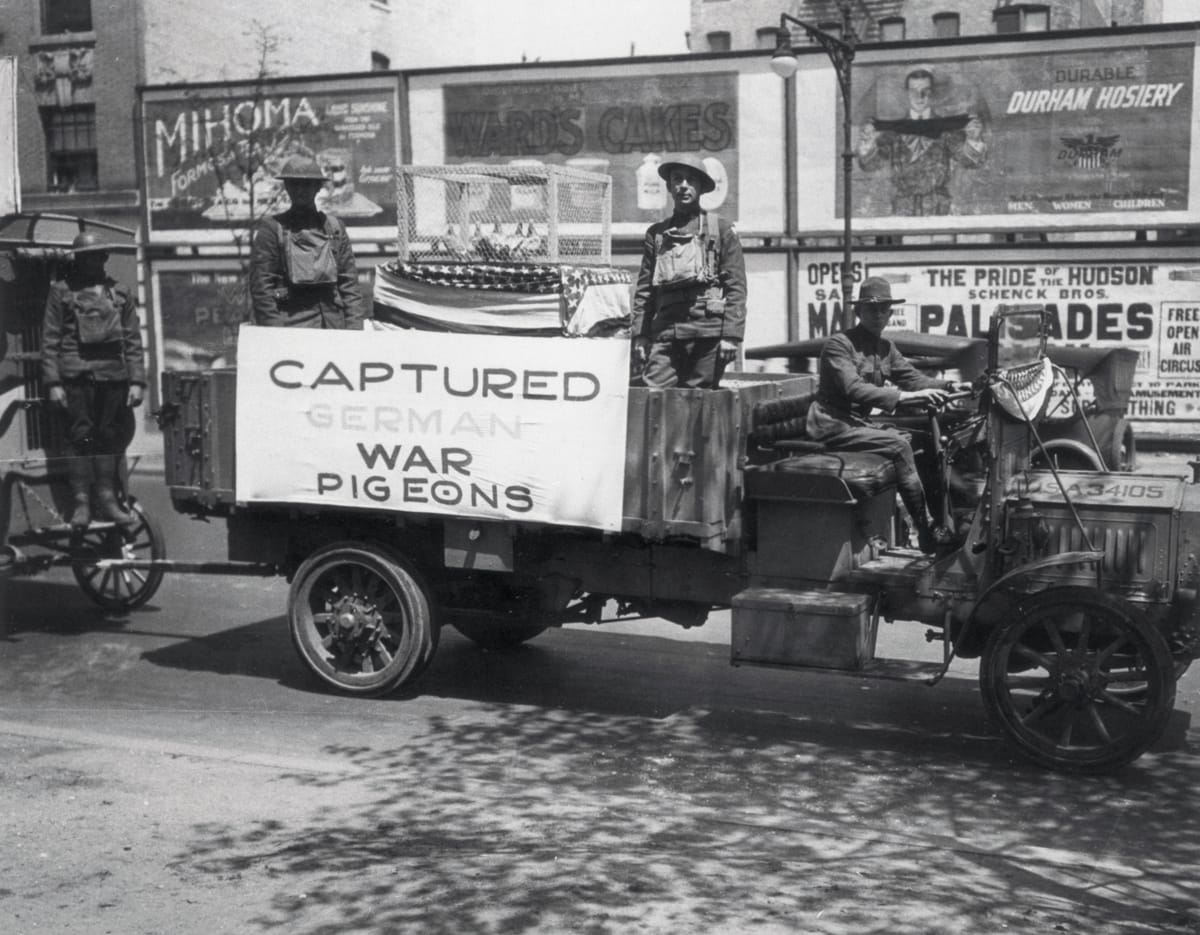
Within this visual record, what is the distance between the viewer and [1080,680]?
22.0ft

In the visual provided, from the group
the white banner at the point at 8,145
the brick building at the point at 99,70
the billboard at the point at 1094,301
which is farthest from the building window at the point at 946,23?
the white banner at the point at 8,145

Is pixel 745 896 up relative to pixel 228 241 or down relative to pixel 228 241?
down

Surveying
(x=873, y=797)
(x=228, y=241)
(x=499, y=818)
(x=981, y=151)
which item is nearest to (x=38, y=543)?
(x=499, y=818)

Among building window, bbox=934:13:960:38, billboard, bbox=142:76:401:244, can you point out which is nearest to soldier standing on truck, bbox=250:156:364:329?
billboard, bbox=142:76:401:244

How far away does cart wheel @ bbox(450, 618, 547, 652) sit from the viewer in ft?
30.3

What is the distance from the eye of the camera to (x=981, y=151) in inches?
825

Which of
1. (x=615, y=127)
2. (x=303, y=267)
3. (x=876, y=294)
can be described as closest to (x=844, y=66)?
(x=615, y=127)

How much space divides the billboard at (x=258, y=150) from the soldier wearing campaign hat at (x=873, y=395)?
58.0 feet

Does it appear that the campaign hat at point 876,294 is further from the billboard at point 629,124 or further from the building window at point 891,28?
the building window at point 891,28

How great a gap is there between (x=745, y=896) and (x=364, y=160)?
2120 centimetres

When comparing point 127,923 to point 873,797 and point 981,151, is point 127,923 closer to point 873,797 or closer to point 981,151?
point 873,797

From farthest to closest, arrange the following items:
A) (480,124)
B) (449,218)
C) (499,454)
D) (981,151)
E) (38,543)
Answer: (480,124), (981,151), (38,543), (449,218), (499,454)

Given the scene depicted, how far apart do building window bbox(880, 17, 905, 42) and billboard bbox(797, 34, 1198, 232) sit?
26261 mm

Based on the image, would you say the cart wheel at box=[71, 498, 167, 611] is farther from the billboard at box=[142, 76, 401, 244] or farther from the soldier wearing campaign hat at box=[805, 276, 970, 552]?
the billboard at box=[142, 76, 401, 244]
